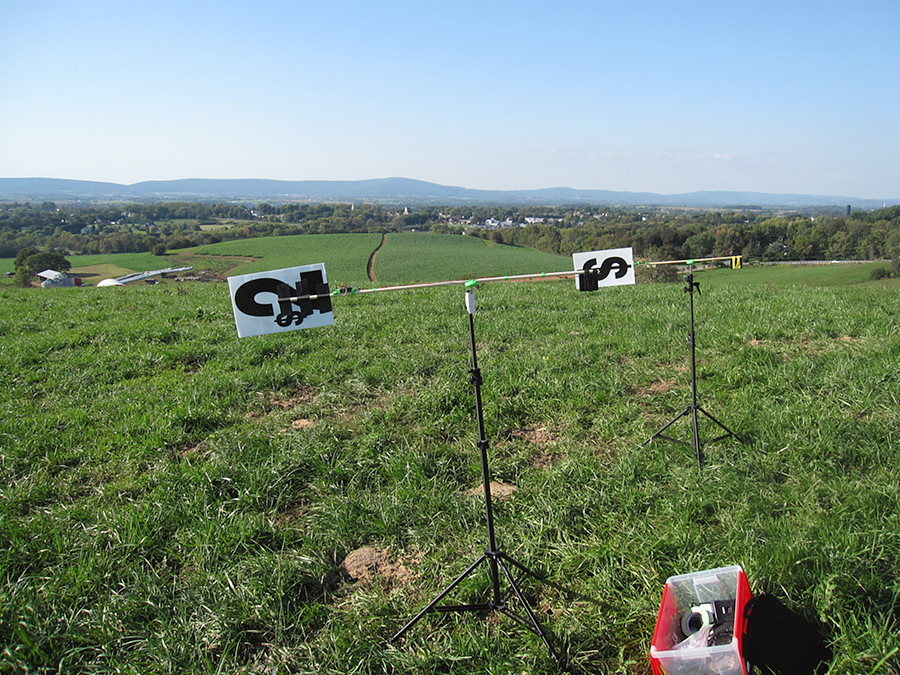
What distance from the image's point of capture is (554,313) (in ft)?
31.4

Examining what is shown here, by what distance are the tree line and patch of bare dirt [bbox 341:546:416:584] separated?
434 cm

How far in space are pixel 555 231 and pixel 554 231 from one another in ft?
0.47

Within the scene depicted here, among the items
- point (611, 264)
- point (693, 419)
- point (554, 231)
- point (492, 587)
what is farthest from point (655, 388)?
point (554, 231)

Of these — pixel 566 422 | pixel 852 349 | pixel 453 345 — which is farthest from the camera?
pixel 453 345

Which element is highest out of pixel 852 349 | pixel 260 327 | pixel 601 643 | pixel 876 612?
pixel 260 327

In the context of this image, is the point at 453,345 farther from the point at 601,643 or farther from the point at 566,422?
the point at 601,643

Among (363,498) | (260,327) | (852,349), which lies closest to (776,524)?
(363,498)

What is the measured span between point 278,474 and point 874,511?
14.7ft

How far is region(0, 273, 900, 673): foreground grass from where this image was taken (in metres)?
2.75

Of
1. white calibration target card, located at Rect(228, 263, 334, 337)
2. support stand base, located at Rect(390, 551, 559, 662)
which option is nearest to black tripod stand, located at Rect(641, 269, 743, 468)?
support stand base, located at Rect(390, 551, 559, 662)

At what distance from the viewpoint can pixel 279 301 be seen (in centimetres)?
336

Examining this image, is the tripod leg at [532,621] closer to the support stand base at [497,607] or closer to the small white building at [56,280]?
the support stand base at [497,607]

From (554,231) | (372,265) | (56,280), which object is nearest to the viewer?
(56,280)

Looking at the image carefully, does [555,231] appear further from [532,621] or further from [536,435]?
[532,621]
